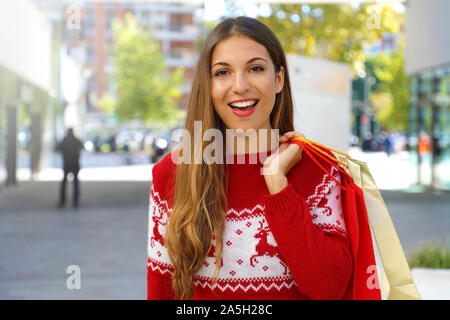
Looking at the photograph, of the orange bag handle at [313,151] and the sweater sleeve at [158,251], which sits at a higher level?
the orange bag handle at [313,151]

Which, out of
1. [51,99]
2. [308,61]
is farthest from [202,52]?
[51,99]

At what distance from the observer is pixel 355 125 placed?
62844 mm

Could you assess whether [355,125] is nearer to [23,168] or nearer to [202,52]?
[23,168]

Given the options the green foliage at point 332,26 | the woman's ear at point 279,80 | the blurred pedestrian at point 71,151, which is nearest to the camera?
the woman's ear at point 279,80

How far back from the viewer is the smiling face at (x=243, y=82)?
1.71 m

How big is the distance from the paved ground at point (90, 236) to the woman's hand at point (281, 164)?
13.8 feet

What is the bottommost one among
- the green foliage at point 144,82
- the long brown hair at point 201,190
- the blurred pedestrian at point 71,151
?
the blurred pedestrian at point 71,151

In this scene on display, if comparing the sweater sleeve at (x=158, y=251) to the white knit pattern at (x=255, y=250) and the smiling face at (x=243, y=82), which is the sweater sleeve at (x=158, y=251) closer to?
the white knit pattern at (x=255, y=250)

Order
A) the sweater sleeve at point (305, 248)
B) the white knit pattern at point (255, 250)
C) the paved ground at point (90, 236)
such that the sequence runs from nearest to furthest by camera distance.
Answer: the sweater sleeve at point (305, 248), the white knit pattern at point (255, 250), the paved ground at point (90, 236)

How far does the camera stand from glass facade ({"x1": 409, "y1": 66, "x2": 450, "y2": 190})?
50.4ft

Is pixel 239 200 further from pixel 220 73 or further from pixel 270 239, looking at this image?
pixel 220 73

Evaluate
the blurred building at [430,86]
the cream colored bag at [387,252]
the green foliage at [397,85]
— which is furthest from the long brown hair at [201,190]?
the green foliage at [397,85]

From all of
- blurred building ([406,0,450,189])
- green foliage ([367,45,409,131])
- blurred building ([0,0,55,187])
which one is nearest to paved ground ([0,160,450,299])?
blurred building ([406,0,450,189])

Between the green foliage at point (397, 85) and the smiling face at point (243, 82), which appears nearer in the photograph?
the smiling face at point (243, 82)
